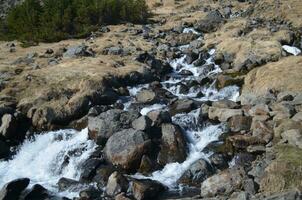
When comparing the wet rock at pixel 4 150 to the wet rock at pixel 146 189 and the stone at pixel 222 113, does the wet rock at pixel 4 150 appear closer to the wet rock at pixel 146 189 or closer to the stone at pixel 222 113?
the wet rock at pixel 146 189

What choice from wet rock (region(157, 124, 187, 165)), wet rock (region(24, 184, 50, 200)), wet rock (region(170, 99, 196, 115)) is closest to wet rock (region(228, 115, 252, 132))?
wet rock (region(157, 124, 187, 165))

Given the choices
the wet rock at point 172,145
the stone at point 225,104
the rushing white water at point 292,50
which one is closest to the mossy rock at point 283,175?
the wet rock at point 172,145

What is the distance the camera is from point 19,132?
35688 millimetres

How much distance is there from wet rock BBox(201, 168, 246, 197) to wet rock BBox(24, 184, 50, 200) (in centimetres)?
908

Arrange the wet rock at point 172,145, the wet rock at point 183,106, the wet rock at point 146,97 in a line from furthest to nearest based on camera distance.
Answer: the wet rock at point 146,97 < the wet rock at point 183,106 < the wet rock at point 172,145

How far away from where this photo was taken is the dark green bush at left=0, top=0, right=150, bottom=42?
59.6 metres

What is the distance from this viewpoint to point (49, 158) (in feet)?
108

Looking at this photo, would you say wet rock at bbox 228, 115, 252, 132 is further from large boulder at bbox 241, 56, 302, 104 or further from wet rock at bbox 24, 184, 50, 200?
wet rock at bbox 24, 184, 50, 200

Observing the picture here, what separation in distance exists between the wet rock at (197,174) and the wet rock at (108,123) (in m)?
6.06

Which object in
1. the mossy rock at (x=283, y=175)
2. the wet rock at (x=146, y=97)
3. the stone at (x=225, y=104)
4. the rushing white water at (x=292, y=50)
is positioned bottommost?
the wet rock at (x=146, y=97)

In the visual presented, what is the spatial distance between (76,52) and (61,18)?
1329cm

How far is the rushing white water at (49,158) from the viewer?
1230 inches

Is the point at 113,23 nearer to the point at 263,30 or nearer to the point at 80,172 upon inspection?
the point at 263,30

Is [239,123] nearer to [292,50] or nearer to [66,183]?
[66,183]
